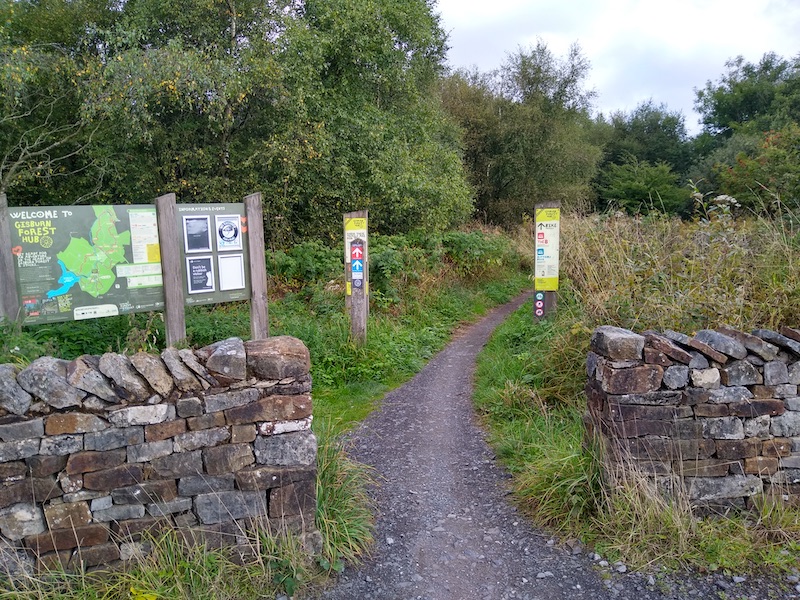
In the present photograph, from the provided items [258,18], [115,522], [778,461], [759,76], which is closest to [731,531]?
[778,461]

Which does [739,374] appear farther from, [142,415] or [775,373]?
[142,415]

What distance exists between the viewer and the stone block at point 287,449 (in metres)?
3.30

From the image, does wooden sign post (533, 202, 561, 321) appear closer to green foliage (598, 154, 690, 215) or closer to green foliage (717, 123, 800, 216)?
green foliage (717, 123, 800, 216)

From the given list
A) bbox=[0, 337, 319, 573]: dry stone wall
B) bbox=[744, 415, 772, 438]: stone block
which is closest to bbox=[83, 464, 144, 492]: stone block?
bbox=[0, 337, 319, 573]: dry stone wall

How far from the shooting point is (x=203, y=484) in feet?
10.5

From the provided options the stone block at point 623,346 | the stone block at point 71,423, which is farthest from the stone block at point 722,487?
the stone block at point 71,423

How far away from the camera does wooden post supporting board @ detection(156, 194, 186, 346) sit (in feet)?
19.3

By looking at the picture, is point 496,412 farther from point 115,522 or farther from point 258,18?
point 258,18

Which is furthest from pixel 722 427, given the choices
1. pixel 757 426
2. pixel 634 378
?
pixel 634 378

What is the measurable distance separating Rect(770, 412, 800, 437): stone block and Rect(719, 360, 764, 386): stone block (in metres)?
0.34

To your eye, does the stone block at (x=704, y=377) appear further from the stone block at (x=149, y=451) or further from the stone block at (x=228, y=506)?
the stone block at (x=149, y=451)

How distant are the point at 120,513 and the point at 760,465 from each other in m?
4.10

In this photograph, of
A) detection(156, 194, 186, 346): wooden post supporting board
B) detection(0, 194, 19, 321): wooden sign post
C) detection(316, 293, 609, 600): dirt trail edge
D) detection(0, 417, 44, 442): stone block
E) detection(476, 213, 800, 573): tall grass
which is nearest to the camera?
detection(0, 417, 44, 442): stone block

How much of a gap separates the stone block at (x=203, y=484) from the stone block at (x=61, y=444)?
0.58m
